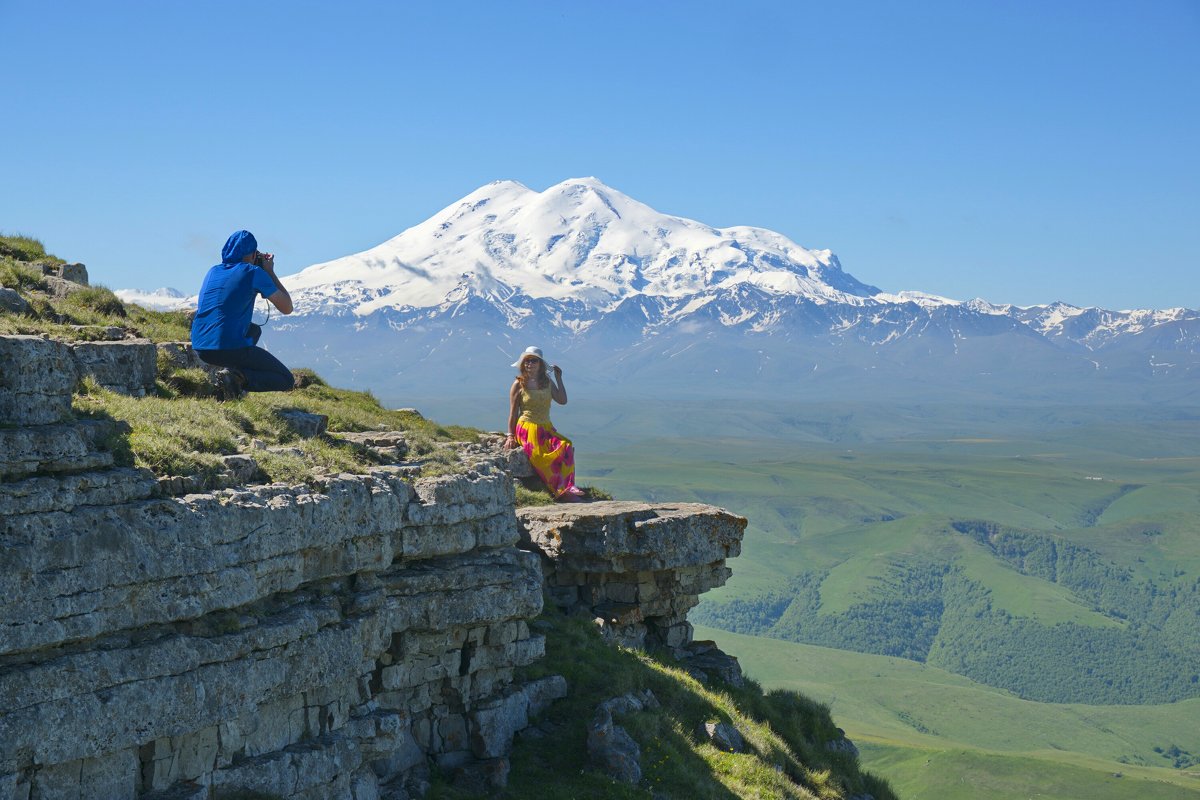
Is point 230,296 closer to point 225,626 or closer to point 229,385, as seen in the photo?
point 229,385

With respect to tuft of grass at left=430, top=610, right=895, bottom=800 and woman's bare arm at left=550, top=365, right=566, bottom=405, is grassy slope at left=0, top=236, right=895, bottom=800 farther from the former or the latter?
woman's bare arm at left=550, top=365, right=566, bottom=405

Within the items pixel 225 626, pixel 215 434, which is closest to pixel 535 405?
pixel 215 434

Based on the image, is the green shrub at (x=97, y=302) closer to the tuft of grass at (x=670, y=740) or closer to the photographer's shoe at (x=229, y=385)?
the photographer's shoe at (x=229, y=385)

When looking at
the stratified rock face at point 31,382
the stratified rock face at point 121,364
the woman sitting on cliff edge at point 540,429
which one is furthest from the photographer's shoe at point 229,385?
the woman sitting on cliff edge at point 540,429

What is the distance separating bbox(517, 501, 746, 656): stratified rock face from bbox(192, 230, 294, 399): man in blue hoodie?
7.00 metres

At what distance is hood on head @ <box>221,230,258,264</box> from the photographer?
64.4ft

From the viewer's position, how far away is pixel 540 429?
28328mm

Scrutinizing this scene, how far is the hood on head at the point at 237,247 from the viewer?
1962 centimetres

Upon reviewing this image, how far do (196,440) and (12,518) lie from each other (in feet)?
11.6

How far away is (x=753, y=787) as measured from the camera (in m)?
20.4

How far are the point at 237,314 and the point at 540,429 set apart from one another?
9.79 meters

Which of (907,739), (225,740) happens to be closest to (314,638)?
(225,740)

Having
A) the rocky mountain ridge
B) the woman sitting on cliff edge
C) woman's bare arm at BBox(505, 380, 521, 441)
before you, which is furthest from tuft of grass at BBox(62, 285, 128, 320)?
the woman sitting on cliff edge

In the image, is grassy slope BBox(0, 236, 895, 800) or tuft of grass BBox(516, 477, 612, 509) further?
tuft of grass BBox(516, 477, 612, 509)
